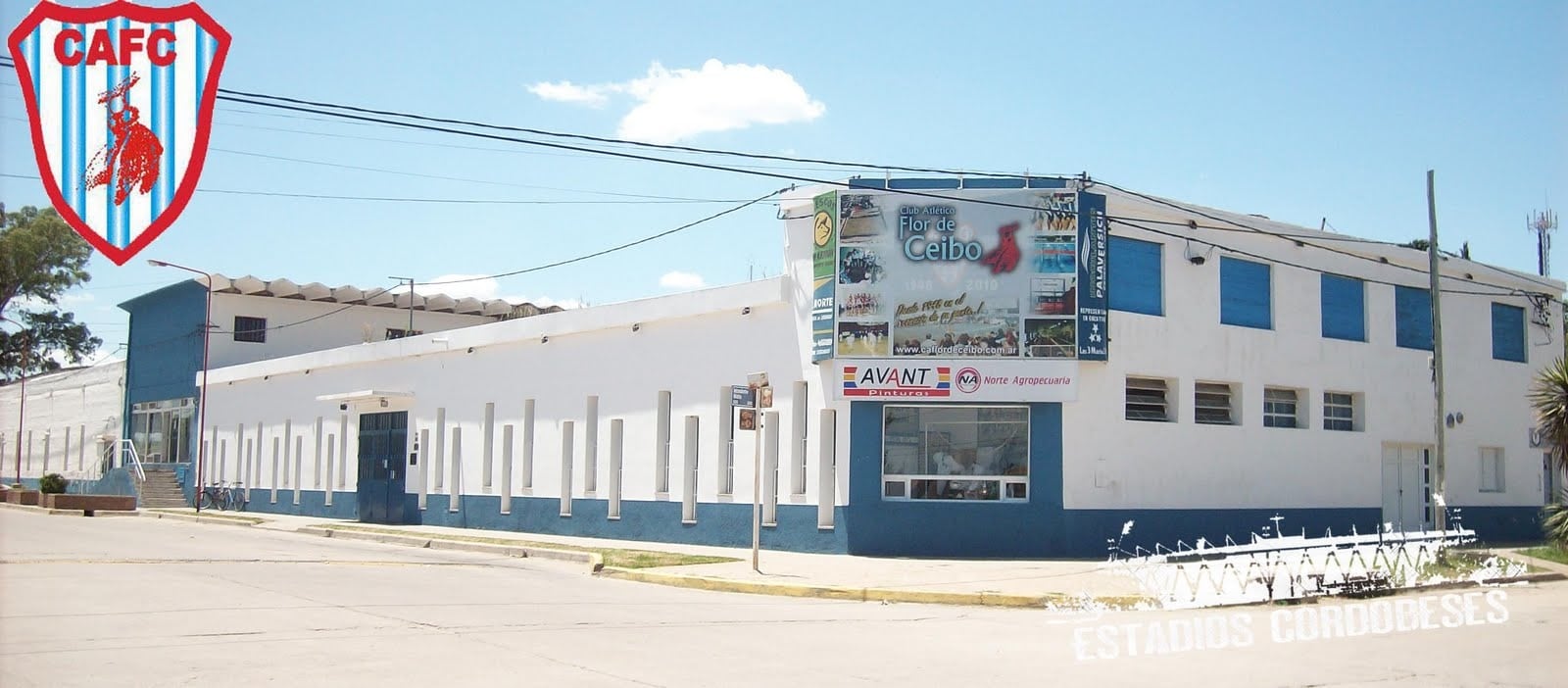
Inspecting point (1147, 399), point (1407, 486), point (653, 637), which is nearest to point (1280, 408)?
point (1147, 399)

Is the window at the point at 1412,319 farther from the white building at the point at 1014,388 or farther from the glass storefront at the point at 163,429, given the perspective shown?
the glass storefront at the point at 163,429

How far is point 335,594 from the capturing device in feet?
49.3

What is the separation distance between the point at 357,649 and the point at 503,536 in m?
17.5

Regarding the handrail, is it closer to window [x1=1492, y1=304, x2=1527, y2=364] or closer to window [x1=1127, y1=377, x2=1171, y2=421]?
window [x1=1127, y1=377, x2=1171, y2=421]

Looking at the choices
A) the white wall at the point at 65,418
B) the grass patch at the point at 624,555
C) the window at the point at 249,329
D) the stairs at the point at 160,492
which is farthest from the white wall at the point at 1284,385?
the white wall at the point at 65,418

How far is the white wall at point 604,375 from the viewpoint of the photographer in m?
23.8

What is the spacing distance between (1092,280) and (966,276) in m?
2.21

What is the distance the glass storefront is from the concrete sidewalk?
96.3ft

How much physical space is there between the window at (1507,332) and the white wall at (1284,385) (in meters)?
0.24

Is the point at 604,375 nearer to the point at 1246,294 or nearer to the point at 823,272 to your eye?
the point at 823,272

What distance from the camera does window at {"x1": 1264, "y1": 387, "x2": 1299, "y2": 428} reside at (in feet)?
82.5

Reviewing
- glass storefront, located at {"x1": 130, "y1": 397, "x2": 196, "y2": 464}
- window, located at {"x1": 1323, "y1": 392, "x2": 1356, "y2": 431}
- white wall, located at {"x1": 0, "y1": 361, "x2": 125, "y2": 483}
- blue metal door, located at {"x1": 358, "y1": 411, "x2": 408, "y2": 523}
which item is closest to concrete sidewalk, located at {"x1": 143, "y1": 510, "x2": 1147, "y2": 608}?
window, located at {"x1": 1323, "y1": 392, "x2": 1356, "y2": 431}

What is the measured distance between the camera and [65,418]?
59.6 metres

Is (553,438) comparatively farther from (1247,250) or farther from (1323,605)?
(1323,605)
